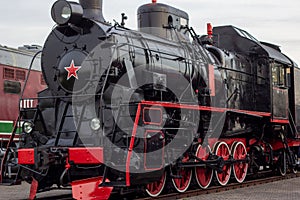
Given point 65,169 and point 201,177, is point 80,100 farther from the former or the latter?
point 201,177

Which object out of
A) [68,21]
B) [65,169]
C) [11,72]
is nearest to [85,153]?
[65,169]

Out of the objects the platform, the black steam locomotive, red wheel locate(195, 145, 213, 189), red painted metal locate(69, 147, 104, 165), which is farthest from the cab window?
red painted metal locate(69, 147, 104, 165)

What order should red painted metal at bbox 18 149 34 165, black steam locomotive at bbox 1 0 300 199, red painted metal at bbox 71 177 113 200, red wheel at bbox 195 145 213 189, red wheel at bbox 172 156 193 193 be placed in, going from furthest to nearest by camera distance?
1. red wheel at bbox 195 145 213 189
2. red wheel at bbox 172 156 193 193
3. red painted metal at bbox 18 149 34 165
4. black steam locomotive at bbox 1 0 300 199
5. red painted metal at bbox 71 177 113 200

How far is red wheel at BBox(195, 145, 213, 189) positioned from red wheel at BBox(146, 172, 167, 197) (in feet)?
4.65

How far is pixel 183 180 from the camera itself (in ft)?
41.7

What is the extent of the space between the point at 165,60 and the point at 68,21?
2.48m

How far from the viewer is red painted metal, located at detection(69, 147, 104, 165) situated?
983 cm

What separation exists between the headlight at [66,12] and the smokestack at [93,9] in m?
0.45

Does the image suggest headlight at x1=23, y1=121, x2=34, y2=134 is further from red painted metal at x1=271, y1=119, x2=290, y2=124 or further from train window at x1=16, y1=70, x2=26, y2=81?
red painted metal at x1=271, y1=119, x2=290, y2=124

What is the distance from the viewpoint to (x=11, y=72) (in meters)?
18.3

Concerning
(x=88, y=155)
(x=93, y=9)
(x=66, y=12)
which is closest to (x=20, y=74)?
(x=93, y=9)

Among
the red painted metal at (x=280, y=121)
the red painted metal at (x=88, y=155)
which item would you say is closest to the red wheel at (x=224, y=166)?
the red painted metal at (x=280, y=121)

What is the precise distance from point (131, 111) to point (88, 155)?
4.04ft

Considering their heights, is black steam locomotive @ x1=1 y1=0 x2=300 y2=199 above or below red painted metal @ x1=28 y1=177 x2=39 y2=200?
above
